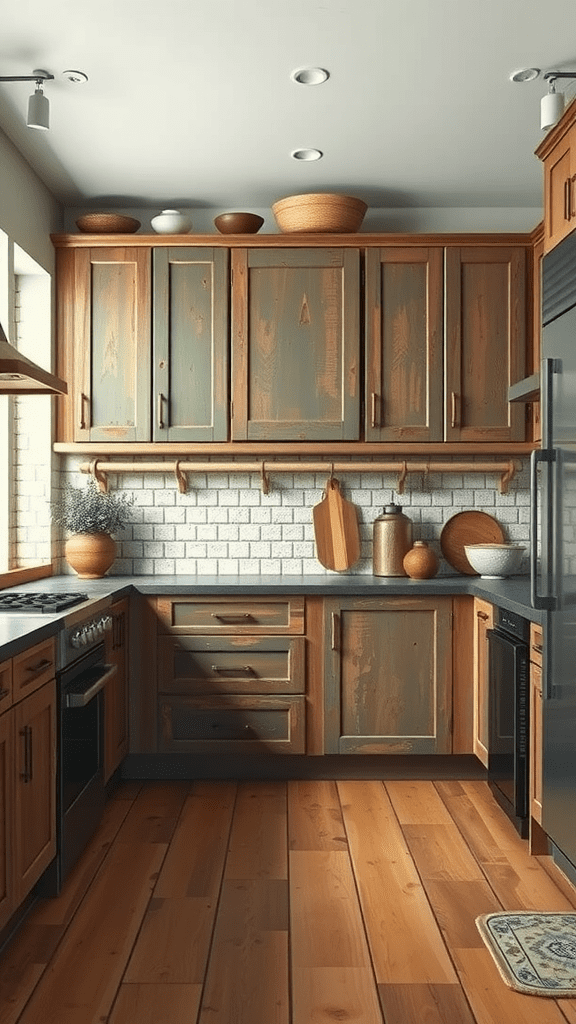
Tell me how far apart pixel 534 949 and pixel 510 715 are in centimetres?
108

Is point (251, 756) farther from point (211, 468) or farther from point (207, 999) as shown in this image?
point (207, 999)

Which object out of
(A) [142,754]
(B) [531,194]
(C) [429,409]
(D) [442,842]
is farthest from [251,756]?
(B) [531,194]

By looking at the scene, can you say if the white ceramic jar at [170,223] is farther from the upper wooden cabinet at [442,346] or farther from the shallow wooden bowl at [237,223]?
the upper wooden cabinet at [442,346]

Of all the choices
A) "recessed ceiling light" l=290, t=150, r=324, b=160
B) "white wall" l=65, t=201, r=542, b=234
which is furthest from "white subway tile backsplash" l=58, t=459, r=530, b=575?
"recessed ceiling light" l=290, t=150, r=324, b=160

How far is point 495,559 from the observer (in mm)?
4562

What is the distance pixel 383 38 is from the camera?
3.25 metres

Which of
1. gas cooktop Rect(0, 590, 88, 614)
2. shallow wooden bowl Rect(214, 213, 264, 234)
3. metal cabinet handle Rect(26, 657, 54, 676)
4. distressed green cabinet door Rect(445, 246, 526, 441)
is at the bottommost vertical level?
metal cabinet handle Rect(26, 657, 54, 676)

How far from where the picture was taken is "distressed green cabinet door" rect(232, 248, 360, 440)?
4664 millimetres

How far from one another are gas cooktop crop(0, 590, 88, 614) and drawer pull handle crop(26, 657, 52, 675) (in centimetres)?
27

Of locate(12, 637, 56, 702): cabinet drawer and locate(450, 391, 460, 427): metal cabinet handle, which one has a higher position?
locate(450, 391, 460, 427): metal cabinet handle

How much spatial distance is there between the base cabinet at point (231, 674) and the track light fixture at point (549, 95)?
2.19 meters

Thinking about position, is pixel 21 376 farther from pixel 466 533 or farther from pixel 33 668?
pixel 466 533

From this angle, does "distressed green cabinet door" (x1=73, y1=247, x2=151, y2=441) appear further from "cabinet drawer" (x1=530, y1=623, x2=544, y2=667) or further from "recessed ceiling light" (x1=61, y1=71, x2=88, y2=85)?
"cabinet drawer" (x1=530, y1=623, x2=544, y2=667)

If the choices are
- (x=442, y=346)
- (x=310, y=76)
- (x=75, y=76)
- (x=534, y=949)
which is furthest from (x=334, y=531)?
(x=534, y=949)
